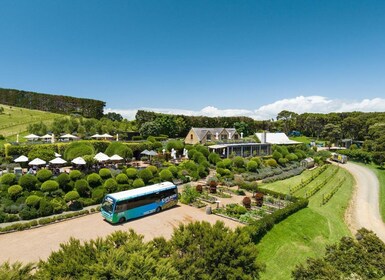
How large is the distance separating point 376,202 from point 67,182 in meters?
37.4

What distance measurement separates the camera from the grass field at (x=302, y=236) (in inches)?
725

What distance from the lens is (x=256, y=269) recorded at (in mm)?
11789

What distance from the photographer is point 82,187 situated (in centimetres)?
2548

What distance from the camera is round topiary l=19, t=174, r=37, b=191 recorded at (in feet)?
78.6

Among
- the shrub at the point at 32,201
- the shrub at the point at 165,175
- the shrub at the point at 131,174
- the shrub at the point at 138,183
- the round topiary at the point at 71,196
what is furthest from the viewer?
the shrub at the point at 165,175

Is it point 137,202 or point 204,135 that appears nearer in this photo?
point 137,202

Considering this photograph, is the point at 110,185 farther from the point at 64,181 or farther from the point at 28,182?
the point at 28,182

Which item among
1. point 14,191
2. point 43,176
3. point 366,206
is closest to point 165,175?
point 43,176

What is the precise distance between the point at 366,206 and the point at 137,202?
→ 28141 millimetres

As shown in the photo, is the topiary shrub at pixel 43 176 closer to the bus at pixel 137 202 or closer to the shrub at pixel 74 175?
the shrub at pixel 74 175

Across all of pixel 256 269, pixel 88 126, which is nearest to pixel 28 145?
pixel 88 126

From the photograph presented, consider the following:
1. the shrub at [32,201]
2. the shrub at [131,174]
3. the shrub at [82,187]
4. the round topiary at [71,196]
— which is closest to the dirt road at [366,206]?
the shrub at [131,174]

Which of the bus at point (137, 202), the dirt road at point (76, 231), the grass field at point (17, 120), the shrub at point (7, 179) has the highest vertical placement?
the grass field at point (17, 120)

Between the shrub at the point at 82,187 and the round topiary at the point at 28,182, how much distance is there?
376 cm
